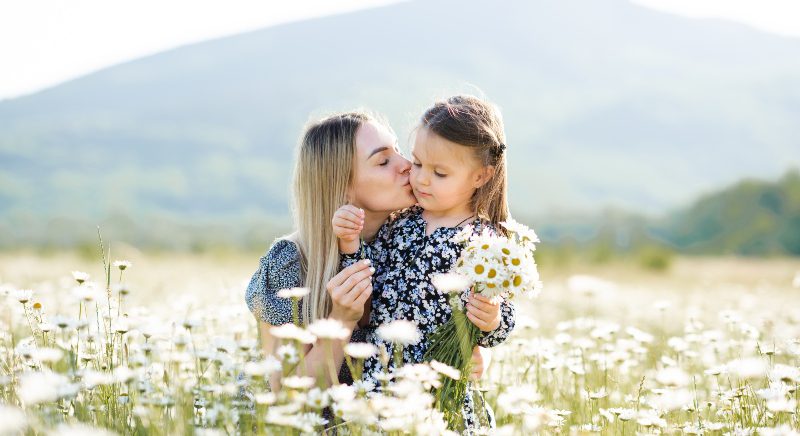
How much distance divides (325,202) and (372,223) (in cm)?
32

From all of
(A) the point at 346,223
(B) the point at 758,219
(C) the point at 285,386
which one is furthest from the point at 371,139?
(B) the point at 758,219

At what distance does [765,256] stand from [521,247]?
134ft

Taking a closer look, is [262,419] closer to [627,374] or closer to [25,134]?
[627,374]

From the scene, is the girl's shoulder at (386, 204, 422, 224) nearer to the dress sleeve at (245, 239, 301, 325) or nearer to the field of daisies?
the dress sleeve at (245, 239, 301, 325)

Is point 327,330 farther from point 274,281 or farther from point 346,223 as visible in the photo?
point 274,281

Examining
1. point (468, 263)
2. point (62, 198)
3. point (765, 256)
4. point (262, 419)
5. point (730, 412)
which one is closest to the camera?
point (262, 419)

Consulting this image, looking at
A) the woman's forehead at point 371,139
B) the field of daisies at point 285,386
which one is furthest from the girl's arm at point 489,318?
the woman's forehead at point 371,139

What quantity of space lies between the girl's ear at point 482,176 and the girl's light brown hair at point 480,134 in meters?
0.02

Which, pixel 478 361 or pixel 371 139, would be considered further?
pixel 371 139

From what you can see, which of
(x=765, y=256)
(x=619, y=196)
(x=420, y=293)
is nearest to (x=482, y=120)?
(x=420, y=293)

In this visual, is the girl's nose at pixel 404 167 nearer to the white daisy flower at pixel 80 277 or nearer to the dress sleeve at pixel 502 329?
the dress sleeve at pixel 502 329

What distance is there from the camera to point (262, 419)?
117 inches

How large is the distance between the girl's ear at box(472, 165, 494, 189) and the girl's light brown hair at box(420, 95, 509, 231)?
0.02 meters

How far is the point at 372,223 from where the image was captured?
483 centimetres
